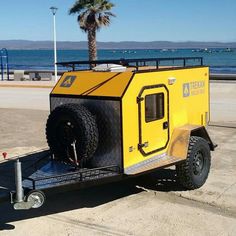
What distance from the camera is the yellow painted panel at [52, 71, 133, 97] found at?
7.29 metres

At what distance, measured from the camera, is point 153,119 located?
7.80 meters

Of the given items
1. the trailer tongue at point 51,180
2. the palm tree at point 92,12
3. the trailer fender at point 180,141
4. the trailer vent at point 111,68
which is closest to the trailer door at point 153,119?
the trailer fender at point 180,141

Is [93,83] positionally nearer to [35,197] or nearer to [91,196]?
[91,196]

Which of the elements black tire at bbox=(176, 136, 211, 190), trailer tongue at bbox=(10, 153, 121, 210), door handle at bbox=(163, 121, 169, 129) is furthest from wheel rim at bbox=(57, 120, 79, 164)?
black tire at bbox=(176, 136, 211, 190)

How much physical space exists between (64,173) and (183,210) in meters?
2.14

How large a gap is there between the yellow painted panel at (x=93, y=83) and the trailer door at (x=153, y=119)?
1.38 feet

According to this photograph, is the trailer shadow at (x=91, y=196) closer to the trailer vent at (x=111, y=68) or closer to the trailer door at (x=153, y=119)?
the trailer door at (x=153, y=119)

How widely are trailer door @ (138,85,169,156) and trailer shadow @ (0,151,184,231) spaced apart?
109cm

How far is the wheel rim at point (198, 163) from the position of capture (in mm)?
8406

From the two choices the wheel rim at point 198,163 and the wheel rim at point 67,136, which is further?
the wheel rim at point 198,163

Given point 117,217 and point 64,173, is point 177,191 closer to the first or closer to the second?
point 117,217

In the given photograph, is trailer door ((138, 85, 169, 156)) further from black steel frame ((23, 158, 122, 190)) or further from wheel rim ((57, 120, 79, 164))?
wheel rim ((57, 120, 79, 164))

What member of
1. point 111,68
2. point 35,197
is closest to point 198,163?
point 111,68

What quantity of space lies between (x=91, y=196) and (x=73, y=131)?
5.17 feet
